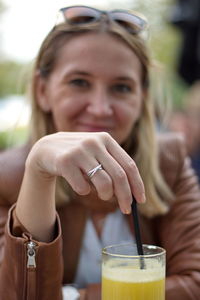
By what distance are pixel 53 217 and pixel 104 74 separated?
79cm

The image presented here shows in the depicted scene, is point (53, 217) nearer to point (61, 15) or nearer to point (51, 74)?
point (51, 74)

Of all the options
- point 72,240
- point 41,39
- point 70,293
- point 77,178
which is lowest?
point 70,293

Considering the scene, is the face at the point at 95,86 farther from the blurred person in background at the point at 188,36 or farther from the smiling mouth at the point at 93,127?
the blurred person in background at the point at 188,36

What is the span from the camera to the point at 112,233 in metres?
2.30

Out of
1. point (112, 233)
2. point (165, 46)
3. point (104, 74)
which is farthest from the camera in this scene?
point (165, 46)

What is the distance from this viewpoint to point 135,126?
8.16 ft

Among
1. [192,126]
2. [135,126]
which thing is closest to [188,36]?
[192,126]

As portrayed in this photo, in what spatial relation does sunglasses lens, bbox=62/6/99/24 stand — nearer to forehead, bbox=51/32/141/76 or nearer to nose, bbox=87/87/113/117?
forehead, bbox=51/32/141/76

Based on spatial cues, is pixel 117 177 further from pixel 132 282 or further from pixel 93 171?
pixel 132 282

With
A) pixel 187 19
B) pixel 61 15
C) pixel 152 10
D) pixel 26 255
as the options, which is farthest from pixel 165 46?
pixel 26 255

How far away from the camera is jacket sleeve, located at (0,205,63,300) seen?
1523 mm

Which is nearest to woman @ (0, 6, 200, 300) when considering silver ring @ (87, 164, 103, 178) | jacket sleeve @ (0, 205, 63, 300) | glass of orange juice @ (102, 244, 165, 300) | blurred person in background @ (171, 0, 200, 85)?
jacket sleeve @ (0, 205, 63, 300)

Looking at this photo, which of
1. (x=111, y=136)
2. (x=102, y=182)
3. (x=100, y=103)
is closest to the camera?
(x=102, y=182)

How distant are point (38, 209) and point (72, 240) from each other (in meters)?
0.67
